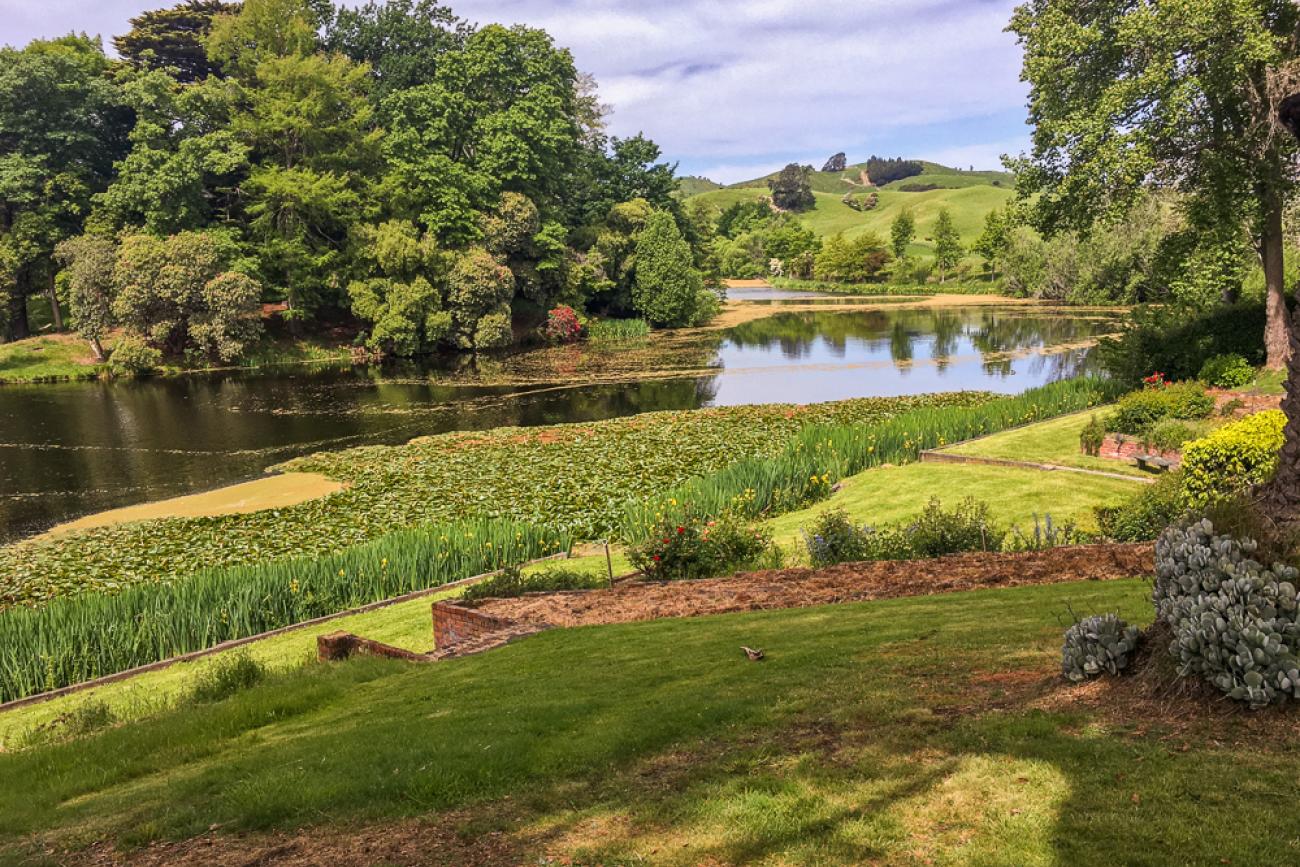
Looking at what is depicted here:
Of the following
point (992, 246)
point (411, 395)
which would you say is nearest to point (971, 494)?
point (411, 395)

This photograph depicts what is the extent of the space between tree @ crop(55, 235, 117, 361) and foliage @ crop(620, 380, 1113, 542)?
44.5 meters

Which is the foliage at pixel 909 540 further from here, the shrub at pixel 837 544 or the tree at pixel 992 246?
the tree at pixel 992 246

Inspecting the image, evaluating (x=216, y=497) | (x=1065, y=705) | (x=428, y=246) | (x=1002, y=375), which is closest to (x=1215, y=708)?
(x=1065, y=705)

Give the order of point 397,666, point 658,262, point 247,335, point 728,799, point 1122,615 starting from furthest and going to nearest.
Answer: point 658,262 < point 247,335 < point 397,666 < point 1122,615 < point 728,799

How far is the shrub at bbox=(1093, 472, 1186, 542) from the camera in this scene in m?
12.0

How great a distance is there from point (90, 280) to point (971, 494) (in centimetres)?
5136

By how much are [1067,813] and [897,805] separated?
2.69 feet

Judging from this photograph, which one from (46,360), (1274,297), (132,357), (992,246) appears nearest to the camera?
(1274,297)

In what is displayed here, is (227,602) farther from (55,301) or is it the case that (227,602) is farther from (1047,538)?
(55,301)

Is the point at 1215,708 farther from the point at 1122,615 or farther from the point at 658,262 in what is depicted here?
the point at 658,262

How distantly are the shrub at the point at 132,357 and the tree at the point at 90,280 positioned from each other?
2020mm

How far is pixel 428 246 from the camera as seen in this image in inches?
2084

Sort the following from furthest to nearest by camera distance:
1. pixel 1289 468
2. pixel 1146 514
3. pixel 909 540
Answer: pixel 909 540 < pixel 1146 514 < pixel 1289 468

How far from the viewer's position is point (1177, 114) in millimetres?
19672
